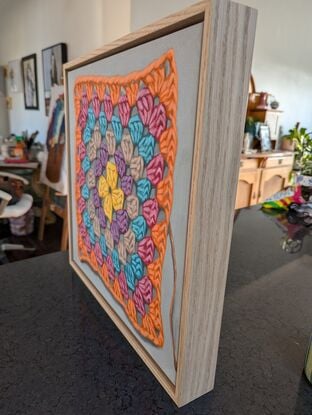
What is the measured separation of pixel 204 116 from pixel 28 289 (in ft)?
1.81

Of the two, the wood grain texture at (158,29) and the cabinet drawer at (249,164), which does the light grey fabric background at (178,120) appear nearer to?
the wood grain texture at (158,29)

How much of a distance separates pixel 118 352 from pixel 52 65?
304 centimetres

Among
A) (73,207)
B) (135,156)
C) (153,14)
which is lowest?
(73,207)

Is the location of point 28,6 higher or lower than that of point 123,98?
higher

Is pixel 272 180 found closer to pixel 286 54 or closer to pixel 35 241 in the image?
pixel 286 54

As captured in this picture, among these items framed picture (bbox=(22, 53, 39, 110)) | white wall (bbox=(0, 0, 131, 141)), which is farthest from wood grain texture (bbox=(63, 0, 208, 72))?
framed picture (bbox=(22, 53, 39, 110))

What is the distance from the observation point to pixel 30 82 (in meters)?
3.42

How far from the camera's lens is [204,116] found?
0.27 meters

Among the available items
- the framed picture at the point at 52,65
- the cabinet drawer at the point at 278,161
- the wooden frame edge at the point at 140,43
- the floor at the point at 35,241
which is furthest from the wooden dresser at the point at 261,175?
the wooden frame edge at the point at 140,43

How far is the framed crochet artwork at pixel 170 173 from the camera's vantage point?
271mm

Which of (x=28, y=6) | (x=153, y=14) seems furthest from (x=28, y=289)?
(x=28, y=6)

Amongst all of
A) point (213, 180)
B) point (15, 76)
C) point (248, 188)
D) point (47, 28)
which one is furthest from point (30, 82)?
point (213, 180)

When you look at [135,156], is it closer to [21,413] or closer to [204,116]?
[204,116]

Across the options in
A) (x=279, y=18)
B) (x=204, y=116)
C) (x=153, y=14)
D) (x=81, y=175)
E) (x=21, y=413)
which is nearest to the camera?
(x=204, y=116)
